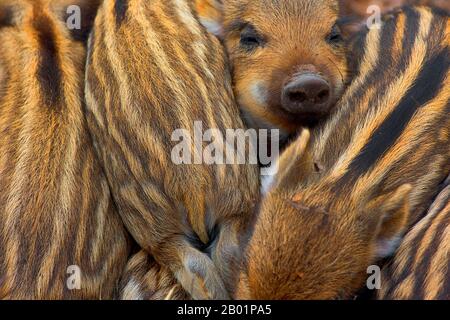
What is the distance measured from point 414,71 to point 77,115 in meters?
1.11

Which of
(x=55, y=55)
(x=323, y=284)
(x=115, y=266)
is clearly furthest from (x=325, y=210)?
(x=55, y=55)

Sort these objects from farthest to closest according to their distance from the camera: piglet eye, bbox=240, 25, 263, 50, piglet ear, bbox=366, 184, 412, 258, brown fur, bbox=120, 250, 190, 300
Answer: piglet eye, bbox=240, 25, 263, 50 → brown fur, bbox=120, 250, 190, 300 → piglet ear, bbox=366, 184, 412, 258

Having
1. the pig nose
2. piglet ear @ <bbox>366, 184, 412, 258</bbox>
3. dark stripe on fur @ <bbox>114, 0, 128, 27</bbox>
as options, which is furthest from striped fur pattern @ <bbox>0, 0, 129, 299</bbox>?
piglet ear @ <bbox>366, 184, 412, 258</bbox>

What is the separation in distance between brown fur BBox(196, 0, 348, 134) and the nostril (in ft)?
0.17

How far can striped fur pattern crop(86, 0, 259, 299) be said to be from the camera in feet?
9.34

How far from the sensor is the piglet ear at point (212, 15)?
11.0 feet

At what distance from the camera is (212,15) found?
11.1 ft

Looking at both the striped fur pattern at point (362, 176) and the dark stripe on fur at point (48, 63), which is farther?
the dark stripe on fur at point (48, 63)

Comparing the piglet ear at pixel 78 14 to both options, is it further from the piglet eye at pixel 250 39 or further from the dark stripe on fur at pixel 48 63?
the piglet eye at pixel 250 39

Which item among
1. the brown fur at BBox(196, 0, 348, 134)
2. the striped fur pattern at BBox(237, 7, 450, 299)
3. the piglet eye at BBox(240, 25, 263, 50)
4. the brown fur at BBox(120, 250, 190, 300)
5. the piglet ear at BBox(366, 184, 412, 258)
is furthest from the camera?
the piglet eye at BBox(240, 25, 263, 50)

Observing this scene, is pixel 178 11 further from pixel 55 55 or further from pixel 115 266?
pixel 115 266

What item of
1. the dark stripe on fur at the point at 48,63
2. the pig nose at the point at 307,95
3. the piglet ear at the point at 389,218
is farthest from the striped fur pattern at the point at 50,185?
the piglet ear at the point at 389,218

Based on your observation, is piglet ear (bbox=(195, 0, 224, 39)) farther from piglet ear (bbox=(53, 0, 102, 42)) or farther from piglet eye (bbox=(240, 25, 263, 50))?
piglet ear (bbox=(53, 0, 102, 42))

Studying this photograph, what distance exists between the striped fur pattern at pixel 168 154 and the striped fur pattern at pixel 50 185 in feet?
0.21
